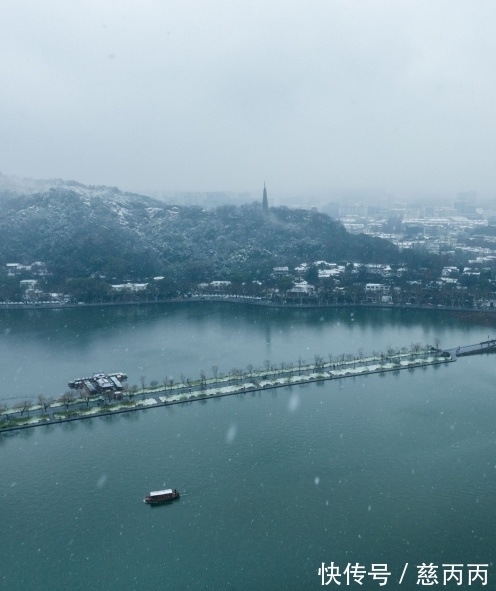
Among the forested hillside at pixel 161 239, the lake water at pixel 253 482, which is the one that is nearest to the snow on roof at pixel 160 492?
the lake water at pixel 253 482

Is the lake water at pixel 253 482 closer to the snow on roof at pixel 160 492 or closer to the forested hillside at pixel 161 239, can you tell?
the snow on roof at pixel 160 492

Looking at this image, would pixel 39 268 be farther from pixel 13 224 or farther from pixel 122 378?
pixel 122 378

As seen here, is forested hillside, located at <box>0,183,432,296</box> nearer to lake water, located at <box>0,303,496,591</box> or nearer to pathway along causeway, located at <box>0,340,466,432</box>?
pathway along causeway, located at <box>0,340,466,432</box>

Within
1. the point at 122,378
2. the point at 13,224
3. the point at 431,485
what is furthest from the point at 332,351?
the point at 13,224

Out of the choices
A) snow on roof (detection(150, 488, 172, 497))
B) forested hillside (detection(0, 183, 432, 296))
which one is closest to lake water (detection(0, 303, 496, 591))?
snow on roof (detection(150, 488, 172, 497))

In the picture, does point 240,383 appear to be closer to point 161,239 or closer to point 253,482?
point 253,482
